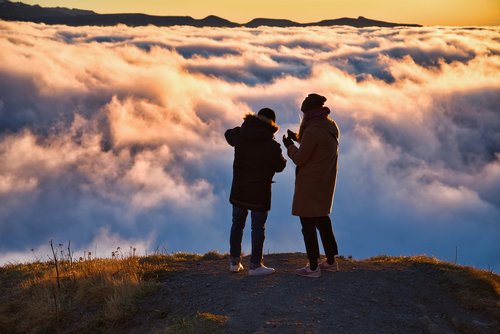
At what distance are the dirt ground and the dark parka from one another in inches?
46.3

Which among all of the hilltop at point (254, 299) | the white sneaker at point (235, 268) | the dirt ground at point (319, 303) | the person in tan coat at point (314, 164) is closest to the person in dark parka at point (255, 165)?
the person in tan coat at point (314, 164)

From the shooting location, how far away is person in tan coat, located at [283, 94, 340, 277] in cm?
712

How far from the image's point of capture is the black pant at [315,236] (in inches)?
294

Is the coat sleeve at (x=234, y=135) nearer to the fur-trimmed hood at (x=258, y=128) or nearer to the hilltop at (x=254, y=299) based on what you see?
the fur-trimmed hood at (x=258, y=128)

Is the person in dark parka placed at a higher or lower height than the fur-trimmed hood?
lower

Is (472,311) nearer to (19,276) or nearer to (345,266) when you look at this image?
(345,266)

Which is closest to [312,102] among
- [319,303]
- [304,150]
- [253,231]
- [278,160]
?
[304,150]

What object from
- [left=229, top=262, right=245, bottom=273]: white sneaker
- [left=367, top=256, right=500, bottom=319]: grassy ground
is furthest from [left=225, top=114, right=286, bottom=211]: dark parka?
[left=367, top=256, right=500, bottom=319]: grassy ground

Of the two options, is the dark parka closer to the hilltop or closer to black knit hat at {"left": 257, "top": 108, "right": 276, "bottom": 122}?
black knit hat at {"left": 257, "top": 108, "right": 276, "bottom": 122}

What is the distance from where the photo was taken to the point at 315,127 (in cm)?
709

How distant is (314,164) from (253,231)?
1.29 m

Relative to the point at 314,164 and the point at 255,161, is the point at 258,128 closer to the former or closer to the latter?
the point at 255,161

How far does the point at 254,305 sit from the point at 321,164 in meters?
1.98

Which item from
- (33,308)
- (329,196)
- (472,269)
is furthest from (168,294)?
(472,269)
